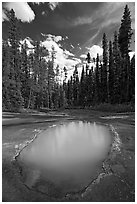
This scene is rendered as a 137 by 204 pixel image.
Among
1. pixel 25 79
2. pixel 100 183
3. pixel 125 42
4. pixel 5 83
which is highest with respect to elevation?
pixel 125 42

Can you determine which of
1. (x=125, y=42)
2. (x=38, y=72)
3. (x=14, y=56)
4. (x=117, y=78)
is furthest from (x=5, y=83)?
(x=125, y=42)

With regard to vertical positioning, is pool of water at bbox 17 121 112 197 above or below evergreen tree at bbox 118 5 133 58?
below

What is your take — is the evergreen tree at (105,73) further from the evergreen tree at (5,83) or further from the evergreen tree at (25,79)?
the evergreen tree at (5,83)

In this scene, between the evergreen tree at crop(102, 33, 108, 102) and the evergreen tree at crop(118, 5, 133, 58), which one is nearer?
the evergreen tree at crop(118, 5, 133, 58)

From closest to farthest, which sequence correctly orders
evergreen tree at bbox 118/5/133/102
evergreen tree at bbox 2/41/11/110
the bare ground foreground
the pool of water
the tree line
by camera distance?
the bare ground foreground
the pool of water
evergreen tree at bbox 2/41/11/110
the tree line
evergreen tree at bbox 118/5/133/102

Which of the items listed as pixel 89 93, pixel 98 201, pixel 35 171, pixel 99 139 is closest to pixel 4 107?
pixel 99 139

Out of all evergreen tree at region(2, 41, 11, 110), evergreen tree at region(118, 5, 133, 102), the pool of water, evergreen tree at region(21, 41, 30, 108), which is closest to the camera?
the pool of water

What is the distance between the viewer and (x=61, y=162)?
5.39m

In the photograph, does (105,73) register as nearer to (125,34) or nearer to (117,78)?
(117,78)

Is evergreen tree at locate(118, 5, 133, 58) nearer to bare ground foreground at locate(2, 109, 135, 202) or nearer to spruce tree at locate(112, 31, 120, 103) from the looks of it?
spruce tree at locate(112, 31, 120, 103)

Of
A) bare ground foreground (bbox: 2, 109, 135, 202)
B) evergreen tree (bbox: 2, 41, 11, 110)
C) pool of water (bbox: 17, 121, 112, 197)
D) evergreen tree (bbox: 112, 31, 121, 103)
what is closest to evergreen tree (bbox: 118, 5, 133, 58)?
evergreen tree (bbox: 112, 31, 121, 103)

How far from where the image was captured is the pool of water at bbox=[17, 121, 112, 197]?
4145 millimetres

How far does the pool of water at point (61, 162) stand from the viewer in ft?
13.6

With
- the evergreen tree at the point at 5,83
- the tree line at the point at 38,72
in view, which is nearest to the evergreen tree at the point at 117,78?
the tree line at the point at 38,72
